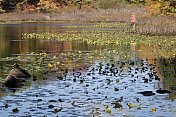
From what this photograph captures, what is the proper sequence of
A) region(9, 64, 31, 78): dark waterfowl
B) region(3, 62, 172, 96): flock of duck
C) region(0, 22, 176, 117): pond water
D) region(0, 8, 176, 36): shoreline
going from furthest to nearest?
region(0, 8, 176, 36): shoreline < region(9, 64, 31, 78): dark waterfowl < region(3, 62, 172, 96): flock of duck < region(0, 22, 176, 117): pond water

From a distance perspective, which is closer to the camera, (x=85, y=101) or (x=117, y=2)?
(x=85, y=101)

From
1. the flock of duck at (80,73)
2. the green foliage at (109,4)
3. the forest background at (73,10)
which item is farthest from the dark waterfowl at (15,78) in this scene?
the green foliage at (109,4)

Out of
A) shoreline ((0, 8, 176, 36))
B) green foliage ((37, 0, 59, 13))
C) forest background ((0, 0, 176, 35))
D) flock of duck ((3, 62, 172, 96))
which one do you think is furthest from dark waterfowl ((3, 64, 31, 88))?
green foliage ((37, 0, 59, 13))

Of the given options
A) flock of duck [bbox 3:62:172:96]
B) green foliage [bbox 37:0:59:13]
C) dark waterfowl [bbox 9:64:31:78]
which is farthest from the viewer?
green foliage [bbox 37:0:59:13]

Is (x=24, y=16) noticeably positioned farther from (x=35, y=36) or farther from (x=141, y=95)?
(x=141, y=95)

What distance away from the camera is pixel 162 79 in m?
14.8

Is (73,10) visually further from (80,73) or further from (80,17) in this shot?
(80,73)

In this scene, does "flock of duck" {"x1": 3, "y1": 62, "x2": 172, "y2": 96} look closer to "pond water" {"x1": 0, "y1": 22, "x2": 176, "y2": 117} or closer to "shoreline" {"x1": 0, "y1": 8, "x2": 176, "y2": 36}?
"pond water" {"x1": 0, "y1": 22, "x2": 176, "y2": 117}

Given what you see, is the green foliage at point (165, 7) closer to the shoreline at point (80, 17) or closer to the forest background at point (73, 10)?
the forest background at point (73, 10)

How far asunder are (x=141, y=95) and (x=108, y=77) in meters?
3.30

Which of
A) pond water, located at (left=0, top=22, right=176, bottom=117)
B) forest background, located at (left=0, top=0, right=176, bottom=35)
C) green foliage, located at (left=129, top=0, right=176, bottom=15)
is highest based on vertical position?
forest background, located at (left=0, top=0, right=176, bottom=35)

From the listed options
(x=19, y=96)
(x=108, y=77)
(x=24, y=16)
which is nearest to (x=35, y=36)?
(x=108, y=77)

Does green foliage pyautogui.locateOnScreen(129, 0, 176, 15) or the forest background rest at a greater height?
the forest background

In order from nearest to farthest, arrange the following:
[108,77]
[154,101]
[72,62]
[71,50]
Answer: [154,101]
[108,77]
[72,62]
[71,50]
